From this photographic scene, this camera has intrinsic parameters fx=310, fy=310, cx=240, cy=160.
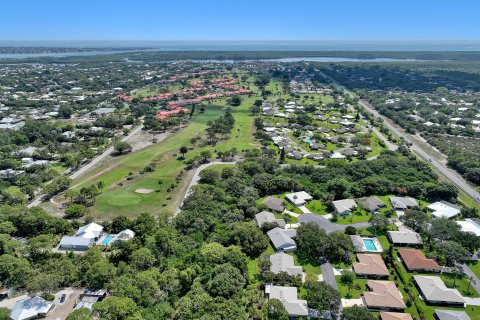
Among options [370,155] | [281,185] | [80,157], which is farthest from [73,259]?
[370,155]

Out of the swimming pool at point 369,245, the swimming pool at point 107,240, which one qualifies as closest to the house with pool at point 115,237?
the swimming pool at point 107,240

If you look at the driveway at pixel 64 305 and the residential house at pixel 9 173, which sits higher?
the residential house at pixel 9 173

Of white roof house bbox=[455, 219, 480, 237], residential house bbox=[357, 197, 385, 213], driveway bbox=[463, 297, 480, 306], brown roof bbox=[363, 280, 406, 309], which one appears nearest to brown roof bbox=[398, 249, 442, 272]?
driveway bbox=[463, 297, 480, 306]

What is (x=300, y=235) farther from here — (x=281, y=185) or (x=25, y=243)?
(x=25, y=243)

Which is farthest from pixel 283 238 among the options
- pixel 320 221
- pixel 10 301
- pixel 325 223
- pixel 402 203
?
pixel 10 301

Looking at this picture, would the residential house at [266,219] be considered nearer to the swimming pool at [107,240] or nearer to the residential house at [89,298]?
the swimming pool at [107,240]

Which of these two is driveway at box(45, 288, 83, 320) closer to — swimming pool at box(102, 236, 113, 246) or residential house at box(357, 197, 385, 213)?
swimming pool at box(102, 236, 113, 246)

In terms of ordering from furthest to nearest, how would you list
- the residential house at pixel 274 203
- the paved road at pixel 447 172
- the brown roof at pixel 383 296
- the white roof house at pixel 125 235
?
the paved road at pixel 447 172 < the residential house at pixel 274 203 < the white roof house at pixel 125 235 < the brown roof at pixel 383 296
